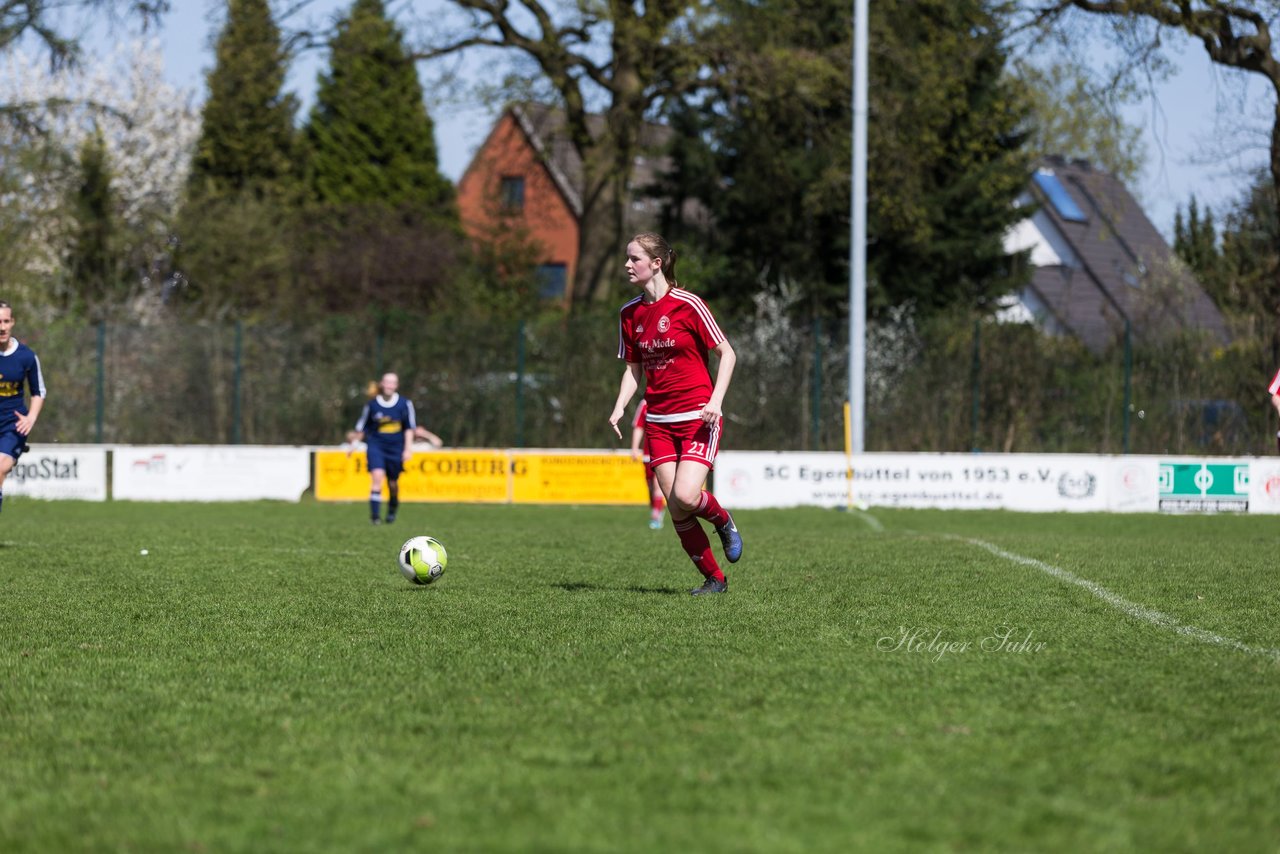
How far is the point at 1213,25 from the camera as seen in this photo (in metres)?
25.4

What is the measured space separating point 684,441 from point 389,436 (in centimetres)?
1018

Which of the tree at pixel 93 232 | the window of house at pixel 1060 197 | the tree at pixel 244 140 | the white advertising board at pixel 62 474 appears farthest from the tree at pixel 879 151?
A: the tree at pixel 244 140

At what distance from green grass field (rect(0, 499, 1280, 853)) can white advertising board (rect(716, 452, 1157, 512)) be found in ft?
37.5

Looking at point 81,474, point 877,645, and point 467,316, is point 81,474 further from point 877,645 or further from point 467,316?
point 877,645

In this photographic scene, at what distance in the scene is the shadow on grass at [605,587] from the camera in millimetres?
9094

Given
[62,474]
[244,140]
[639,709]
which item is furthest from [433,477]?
[244,140]

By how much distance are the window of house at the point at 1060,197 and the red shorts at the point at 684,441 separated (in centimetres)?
4243

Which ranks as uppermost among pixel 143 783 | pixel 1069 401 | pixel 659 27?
pixel 659 27

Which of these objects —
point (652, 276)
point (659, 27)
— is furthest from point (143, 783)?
point (659, 27)

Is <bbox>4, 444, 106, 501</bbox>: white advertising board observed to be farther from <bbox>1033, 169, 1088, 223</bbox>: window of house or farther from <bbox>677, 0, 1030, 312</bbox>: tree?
<bbox>1033, 169, 1088, 223</bbox>: window of house

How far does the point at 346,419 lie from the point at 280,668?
21.3 meters

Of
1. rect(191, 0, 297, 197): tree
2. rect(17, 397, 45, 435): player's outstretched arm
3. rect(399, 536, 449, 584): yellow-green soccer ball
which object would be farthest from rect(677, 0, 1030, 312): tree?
rect(191, 0, 297, 197): tree

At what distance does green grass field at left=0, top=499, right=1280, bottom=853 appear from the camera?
3914mm

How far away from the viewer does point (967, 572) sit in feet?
33.7
